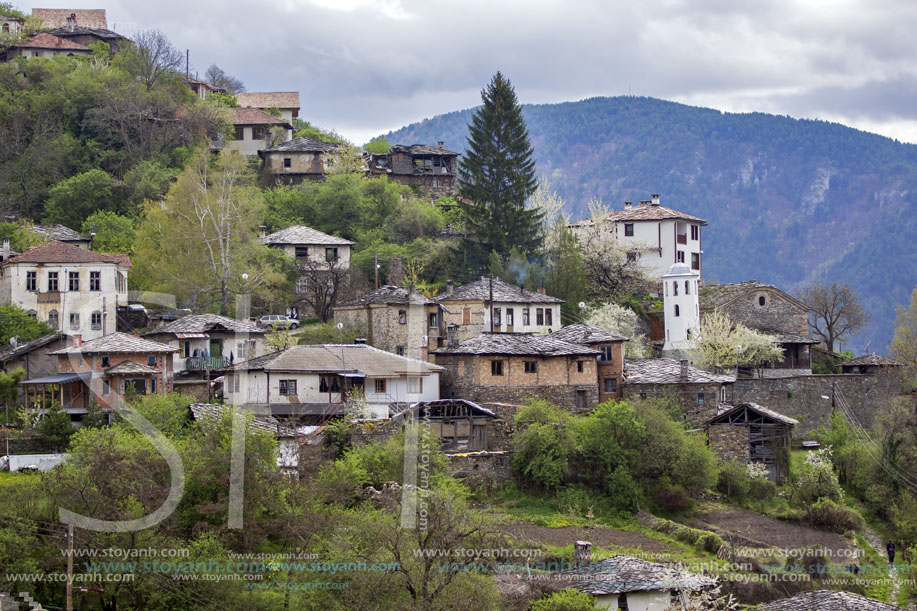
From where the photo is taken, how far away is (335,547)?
3238 cm

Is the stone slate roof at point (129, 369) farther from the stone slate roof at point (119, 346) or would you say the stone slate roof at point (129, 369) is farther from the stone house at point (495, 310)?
the stone house at point (495, 310)

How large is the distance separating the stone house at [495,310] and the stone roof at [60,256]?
15762 mm

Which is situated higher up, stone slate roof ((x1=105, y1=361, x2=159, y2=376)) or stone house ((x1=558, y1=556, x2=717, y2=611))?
stone slate roof ((x1=105, y1=361, x2=159, y2=376))

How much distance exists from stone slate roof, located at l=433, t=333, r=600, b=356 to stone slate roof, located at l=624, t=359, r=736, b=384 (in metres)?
2.77

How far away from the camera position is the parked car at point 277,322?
2207 inches

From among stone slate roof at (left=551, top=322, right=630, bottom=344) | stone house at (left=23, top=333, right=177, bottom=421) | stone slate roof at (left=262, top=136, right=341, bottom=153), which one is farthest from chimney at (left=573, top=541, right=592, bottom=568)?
stone slate roof at (left=262, top=136, right=341, bottom=153)

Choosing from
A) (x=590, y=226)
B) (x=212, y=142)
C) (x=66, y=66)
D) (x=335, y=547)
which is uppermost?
(x=66, y=66)

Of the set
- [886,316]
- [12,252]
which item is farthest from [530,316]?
[886,316]

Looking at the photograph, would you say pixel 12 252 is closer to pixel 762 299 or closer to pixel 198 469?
pixel 198 469

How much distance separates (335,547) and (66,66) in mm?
62100

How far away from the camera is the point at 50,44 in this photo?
88.9 m

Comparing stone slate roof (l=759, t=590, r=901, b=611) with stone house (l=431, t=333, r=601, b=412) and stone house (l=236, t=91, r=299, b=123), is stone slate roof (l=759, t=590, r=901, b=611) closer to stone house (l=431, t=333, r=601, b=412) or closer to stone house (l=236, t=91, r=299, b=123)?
stone house (l=431, t=333, r=601, b=412)

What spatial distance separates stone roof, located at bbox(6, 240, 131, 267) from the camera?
176ft

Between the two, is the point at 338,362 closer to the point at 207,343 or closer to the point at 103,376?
the point at 207,343
